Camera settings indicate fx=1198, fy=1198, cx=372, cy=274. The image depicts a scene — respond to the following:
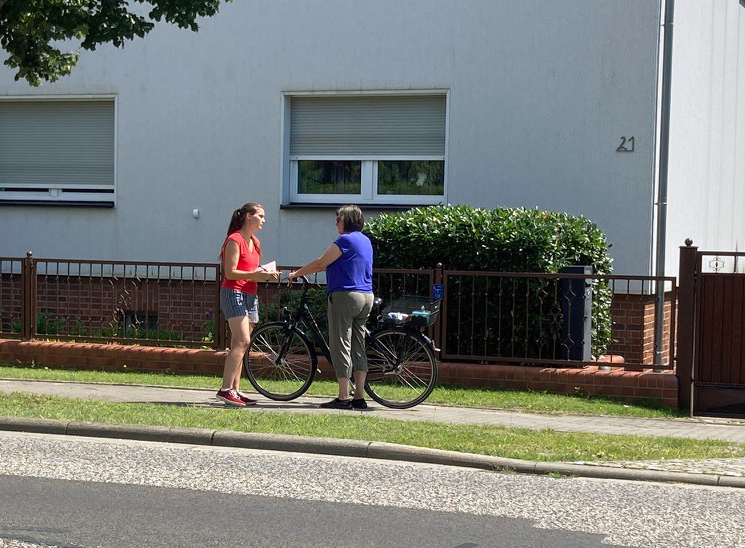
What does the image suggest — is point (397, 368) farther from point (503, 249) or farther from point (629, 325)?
point (629, 325)

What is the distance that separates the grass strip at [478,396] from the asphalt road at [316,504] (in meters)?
3.11

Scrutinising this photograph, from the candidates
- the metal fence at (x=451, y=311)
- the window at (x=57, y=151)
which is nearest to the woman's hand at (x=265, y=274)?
the metal fence at (x=451, y=311)

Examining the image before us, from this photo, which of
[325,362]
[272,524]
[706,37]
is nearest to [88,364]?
[325,362]

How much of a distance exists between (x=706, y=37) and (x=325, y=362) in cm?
772

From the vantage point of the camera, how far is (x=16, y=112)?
1734cm

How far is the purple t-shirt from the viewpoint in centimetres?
1066

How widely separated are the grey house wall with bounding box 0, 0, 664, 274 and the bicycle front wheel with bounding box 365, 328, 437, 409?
166 inches

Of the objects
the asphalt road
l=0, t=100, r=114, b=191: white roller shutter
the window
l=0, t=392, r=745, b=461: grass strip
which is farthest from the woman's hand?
l=0, t=100, r=114, b=191: white roller shutter

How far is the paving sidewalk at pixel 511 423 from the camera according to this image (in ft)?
26.7

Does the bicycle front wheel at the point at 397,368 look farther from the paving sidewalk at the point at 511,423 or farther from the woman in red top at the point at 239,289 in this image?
the woman in red top at the point at 239,289

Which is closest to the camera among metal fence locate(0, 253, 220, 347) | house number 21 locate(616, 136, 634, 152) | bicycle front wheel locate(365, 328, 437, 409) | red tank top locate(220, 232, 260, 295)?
red tank top locate(220, 232, 260, 295)

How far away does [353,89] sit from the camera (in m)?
15.5

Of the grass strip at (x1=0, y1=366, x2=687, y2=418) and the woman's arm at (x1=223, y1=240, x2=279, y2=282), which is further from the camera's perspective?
the grass strip at (x1=0, y1=366, x2=687, y2=418)

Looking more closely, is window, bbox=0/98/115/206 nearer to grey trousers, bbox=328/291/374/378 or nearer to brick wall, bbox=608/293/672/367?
grey trousers, bbox=328/291/374/378
